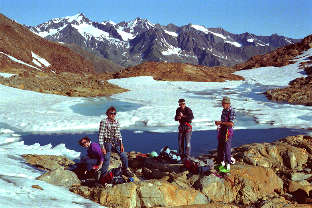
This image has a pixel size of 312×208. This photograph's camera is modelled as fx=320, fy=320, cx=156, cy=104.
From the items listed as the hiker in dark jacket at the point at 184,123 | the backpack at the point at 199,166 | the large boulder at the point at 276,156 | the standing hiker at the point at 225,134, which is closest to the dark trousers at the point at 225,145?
the standing hiker at the point at 225,134

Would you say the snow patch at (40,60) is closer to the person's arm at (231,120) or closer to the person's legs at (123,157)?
the person's legs at (123,157)

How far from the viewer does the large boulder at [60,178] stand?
8.29m

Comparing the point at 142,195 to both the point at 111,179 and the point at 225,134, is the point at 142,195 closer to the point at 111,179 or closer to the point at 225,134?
the point at 111,179

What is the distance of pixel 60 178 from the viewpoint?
835 centimetres

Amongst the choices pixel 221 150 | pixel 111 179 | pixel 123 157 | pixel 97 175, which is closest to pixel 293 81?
pixel 221 150

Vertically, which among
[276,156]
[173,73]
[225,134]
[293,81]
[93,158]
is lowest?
[276,156]

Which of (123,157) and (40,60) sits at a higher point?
(40,60)

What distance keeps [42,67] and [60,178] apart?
9703cm

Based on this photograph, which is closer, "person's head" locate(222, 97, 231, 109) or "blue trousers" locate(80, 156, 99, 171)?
"blue trousers" locate(80, 156, 99, 171)

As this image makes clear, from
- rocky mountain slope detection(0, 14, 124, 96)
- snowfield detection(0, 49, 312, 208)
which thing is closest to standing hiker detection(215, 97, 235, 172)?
snowfield detection(0, 49, 312, 208)

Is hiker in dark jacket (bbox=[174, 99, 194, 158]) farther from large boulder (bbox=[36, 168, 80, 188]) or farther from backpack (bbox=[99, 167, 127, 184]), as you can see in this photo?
large boulder (bbox=[36, 168, 80, 188])

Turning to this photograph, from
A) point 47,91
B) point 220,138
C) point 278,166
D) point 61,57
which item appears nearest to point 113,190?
point 220,138

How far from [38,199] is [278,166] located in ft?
28.3

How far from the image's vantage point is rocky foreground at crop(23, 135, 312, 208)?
7.65 meters
